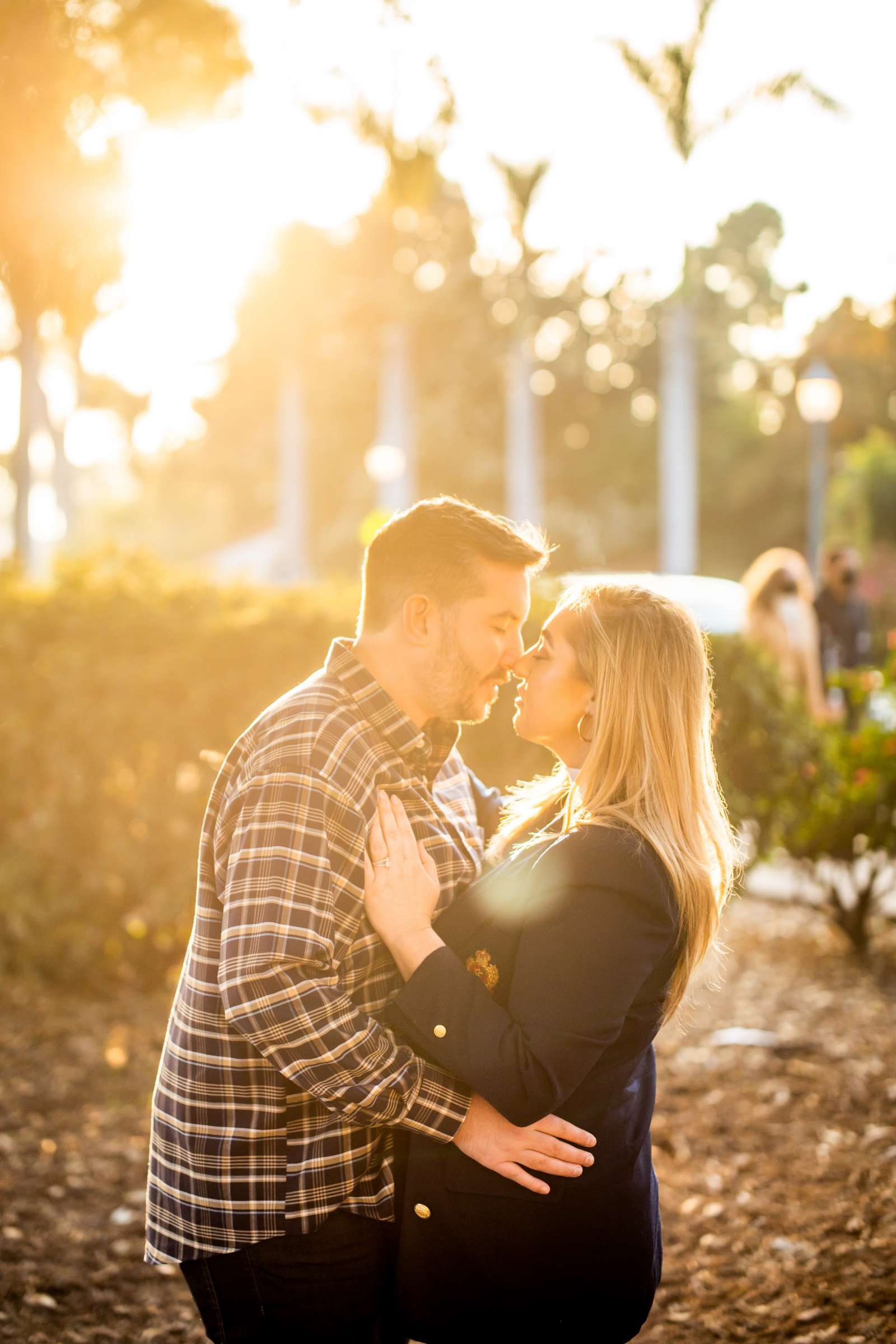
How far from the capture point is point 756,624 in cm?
865

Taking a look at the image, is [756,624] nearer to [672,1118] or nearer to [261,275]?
[672,1118]

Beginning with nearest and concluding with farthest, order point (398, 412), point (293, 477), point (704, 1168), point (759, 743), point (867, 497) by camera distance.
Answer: point (704, 1168) < point (759, 743) < point (867, 497) < point (398, 412) < point (293, 477)

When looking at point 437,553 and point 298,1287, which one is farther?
point 437,553

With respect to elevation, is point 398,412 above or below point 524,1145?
above

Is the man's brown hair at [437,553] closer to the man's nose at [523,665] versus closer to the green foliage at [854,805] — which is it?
the man's nose at [523,665]

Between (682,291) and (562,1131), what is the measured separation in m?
25.1

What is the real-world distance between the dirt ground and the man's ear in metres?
2.25

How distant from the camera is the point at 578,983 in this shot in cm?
214

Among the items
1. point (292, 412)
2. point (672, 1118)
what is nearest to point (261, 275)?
point (292, 412)

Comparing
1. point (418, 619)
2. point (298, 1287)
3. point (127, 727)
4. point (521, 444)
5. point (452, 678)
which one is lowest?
point (298, 1287)

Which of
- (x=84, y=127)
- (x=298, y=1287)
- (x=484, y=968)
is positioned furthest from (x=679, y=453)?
(x=298, y=1287)

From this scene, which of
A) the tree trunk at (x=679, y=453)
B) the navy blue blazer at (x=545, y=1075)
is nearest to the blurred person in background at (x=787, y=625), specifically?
the navy blue blazer at (x=545, y=1075)

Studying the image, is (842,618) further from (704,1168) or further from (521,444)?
(521,444)

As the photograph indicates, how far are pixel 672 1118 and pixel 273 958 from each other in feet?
10.9
